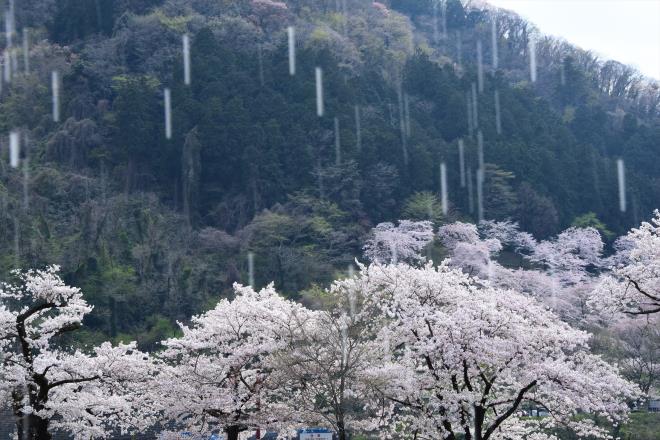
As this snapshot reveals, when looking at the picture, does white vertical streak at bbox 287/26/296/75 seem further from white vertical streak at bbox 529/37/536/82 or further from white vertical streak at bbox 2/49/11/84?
white vertical streak at bbox 529/37/536/82

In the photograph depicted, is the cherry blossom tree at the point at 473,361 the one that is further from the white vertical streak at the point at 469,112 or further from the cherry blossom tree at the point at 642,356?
the white vertical streak at the point at 469,112

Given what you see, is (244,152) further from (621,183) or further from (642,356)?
(642,356)

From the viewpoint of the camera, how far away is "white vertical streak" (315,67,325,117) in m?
50.4

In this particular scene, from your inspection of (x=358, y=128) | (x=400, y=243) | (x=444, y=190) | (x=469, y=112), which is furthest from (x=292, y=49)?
(x=400, y=243)

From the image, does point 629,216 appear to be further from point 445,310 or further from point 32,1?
point 32,1

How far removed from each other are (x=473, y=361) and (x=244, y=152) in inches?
1315

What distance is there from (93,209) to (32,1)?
31.1 meters

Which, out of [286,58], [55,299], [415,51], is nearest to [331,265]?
[286,58]

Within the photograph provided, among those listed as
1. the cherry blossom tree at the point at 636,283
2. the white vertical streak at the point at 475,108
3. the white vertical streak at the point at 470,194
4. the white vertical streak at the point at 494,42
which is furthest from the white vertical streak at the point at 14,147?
the white vertical streak at the point at 494,42

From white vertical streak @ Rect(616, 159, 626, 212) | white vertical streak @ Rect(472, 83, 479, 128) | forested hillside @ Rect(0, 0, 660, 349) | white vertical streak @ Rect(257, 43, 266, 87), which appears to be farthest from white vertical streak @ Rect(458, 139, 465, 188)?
white vertical streak @ Rect(257, 43, 266, 87)

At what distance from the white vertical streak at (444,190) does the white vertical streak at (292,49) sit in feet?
38.1

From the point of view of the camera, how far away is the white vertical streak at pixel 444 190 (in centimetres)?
4651

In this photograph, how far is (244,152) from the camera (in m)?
46.2

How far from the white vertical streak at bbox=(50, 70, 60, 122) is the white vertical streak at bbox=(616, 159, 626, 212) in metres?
35.5
